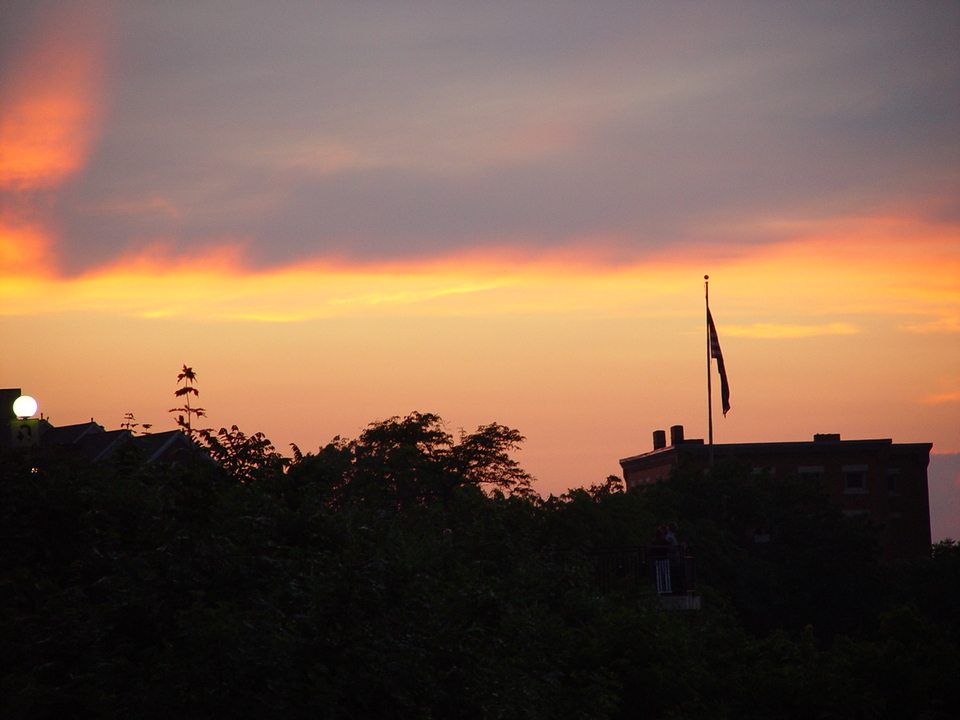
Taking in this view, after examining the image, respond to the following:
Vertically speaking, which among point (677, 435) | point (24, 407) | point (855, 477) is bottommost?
point (24, 407)

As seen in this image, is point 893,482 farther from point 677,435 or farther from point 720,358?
point 720,358

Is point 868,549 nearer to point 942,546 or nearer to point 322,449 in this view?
point 942,546

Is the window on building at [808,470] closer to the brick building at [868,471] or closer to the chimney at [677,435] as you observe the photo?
the brick building at [868,471]

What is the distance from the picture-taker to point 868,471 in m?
82.2

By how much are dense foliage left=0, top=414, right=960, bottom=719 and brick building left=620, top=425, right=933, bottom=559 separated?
201 feet

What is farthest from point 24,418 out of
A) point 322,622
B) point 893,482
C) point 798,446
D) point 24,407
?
point 893,482

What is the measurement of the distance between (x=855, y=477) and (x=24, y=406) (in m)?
76.2

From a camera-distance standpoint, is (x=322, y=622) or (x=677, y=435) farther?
(x=677, y=435)

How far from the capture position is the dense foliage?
943 centimetres

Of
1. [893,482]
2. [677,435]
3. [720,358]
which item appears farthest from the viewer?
[677,435]

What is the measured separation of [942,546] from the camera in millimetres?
57219

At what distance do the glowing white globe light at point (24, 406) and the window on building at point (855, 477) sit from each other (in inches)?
2957

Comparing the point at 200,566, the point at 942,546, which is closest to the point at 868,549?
the point at 942,546

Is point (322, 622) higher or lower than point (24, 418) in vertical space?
lower
